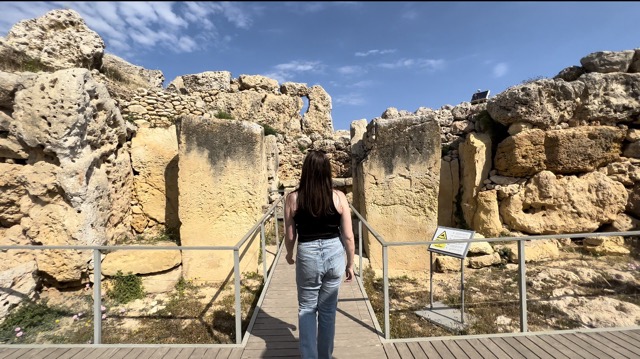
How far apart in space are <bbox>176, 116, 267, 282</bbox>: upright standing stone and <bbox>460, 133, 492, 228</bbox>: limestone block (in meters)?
4.70

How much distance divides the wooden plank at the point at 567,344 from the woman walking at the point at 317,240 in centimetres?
237

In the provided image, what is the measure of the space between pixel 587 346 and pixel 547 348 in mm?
416

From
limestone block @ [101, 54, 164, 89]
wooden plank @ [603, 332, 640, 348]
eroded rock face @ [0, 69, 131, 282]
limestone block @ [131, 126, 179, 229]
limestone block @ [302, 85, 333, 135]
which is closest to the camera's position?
wooden plank @ [603, 332, 640, 348]

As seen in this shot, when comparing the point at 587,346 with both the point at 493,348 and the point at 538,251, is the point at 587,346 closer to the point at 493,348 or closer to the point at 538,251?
the point at 493,348

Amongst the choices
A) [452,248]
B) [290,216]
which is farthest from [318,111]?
[290,216]

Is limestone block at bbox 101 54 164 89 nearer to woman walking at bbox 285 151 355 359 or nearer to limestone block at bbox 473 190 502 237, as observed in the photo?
woman walking at bbox 285 151 355 359

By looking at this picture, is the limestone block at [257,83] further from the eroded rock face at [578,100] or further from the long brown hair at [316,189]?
the long brown hair at [316,189]

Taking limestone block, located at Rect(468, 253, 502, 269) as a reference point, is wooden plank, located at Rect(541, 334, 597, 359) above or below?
below

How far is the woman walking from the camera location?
7.18 ft

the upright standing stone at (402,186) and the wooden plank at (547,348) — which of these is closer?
the wooden plank at (547,348)

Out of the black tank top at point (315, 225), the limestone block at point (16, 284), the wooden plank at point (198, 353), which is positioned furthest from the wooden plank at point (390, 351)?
the limestone block at point (16, 284)

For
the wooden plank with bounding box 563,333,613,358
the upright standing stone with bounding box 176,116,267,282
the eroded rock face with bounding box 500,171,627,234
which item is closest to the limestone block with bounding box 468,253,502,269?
the eroded rock face with bounding box 500,171,627,234

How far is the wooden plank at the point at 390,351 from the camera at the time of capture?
2688mm

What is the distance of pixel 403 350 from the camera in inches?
109
